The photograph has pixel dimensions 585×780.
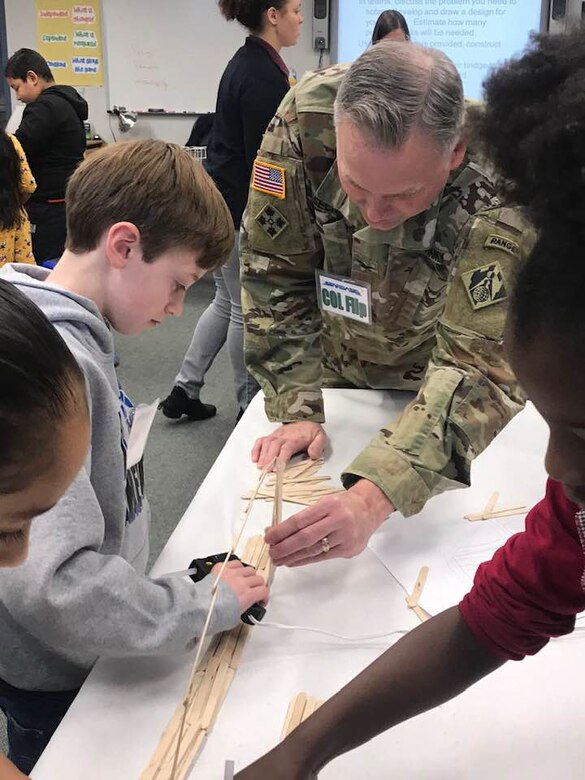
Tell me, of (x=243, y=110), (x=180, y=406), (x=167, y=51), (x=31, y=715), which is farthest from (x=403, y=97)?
(x=167, y=51)

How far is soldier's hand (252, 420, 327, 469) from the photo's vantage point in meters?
1.50

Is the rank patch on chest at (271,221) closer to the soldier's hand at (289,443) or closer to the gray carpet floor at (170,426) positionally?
the soldier's hand at (289,443)

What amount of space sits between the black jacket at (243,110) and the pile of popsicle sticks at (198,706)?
2.45 meters

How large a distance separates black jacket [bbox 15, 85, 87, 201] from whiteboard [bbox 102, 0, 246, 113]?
1.73 m

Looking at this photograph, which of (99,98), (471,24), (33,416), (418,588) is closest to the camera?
(33,416)

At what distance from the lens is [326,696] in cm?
94

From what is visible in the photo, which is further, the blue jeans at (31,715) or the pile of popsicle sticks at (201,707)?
the blue jeans at (31,715)

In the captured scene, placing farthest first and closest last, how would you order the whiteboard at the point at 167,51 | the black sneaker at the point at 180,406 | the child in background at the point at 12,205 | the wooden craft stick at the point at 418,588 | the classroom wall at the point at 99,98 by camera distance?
the classroom wall at the point at 99,98 < the whiteboard at the point at 167,51 < the black sneaker at the point at 180,406 < the child in background at the point at 12,205 < the wooden craft stick at the point at 418,588

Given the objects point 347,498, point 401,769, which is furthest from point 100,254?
point 401,769

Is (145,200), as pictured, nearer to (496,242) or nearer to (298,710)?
(496,242)

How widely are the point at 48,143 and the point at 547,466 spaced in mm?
3845

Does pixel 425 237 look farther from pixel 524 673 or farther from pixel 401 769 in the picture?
pixel 401 769

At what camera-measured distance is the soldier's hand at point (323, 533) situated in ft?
3.80

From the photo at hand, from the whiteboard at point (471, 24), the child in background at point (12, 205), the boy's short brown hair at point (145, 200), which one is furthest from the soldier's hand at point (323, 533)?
the whiteboard at point (471, 24)
